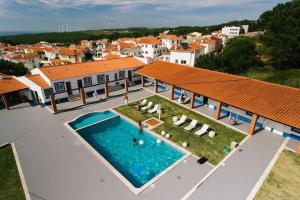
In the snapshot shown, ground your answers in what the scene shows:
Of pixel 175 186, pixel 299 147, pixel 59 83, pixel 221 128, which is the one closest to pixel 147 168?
pixel 175 186

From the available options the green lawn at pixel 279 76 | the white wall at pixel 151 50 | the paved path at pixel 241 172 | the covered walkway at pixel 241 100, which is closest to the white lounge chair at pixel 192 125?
the covered walkway at pixel 241 100

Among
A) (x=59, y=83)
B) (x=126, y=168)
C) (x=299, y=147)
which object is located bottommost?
(x=126, y=168)

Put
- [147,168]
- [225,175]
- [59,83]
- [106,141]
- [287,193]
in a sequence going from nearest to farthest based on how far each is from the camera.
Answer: [287,193] → [225,175] → [147,168] → [106,141] → [59,83]

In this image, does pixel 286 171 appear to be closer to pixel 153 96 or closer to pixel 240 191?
pixel 240 191

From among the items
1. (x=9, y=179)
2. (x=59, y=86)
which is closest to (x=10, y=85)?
(x=59, y=86)

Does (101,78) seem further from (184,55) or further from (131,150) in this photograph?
(184,55)

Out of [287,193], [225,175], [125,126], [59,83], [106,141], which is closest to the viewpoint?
[287,193]

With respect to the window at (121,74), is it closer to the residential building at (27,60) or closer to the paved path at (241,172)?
the paved path at (241,172)
